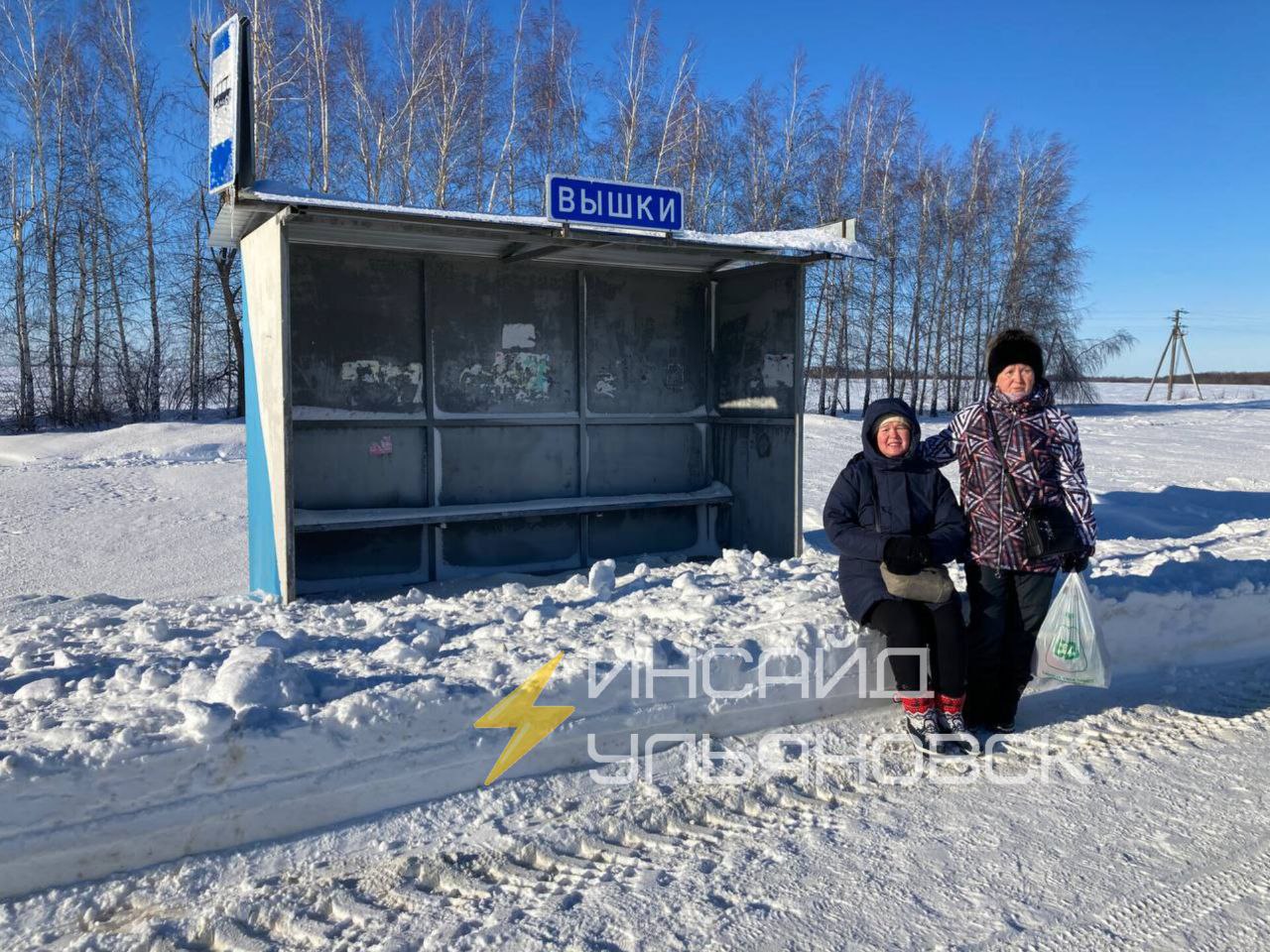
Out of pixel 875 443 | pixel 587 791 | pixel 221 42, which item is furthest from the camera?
pixel 221 42

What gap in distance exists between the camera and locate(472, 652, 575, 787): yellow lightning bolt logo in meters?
3.66

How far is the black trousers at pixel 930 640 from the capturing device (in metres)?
4.12

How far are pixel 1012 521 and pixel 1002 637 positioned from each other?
0.56 meters

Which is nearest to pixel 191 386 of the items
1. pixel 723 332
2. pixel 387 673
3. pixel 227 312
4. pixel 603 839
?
pixel 227 312

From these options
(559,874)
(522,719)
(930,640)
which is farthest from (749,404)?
(559,874)

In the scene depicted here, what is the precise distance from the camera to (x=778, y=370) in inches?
293

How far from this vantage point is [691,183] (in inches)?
832

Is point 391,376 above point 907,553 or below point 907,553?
above

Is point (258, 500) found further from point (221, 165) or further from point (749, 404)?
point (749, 404)

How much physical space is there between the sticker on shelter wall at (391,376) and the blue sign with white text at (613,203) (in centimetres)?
191

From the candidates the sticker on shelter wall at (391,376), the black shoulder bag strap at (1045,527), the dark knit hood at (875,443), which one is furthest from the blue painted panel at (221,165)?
the black shoulder bag strap at (1045,527)

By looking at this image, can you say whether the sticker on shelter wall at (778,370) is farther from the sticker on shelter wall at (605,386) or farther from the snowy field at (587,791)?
the snowy field at (587,791)

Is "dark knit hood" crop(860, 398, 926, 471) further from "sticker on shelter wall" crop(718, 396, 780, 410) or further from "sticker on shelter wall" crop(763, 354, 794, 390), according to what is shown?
"sticker on shelter wall" crop(718, 396, 780, 410)

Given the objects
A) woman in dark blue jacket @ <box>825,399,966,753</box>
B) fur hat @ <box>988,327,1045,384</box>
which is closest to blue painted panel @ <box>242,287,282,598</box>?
woman in dark blue jacket @ <box>825,399,966,753</box>
